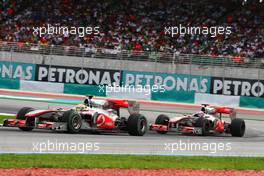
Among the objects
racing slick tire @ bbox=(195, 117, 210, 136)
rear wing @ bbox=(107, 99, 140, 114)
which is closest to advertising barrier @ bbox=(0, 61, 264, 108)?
racing slick tire @ bbox=(195, 117, 210, 136)

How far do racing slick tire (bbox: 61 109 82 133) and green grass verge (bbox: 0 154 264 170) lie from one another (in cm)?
Answer: 376

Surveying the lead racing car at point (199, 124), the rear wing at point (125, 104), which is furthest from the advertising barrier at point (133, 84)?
the rear wing at point (125, 104)

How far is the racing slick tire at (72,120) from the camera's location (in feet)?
62.8

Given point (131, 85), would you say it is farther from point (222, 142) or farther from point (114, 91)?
point (222, 142)

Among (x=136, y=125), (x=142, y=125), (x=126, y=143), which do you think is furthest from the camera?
(x=142, y=125)

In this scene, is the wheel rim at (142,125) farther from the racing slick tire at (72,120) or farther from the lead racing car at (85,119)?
the racing slick tire at (72,120)

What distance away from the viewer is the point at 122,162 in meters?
14.6

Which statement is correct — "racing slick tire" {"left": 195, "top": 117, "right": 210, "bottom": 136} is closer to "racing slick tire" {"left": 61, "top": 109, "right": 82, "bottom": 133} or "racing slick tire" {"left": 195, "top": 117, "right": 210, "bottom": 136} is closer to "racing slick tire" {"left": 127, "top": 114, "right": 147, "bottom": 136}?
"racing slick tire" {"left": 127, "top": 114, "right": 147, "bottom": 136}

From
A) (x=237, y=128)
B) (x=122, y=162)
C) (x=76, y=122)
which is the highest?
(x=76, y=122)

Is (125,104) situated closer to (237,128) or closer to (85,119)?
(85,119)

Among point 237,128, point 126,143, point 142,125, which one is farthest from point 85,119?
point 237,128

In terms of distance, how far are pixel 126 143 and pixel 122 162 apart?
4.08 meters

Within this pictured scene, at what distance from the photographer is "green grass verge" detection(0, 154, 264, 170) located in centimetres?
1355

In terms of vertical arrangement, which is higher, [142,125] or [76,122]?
[76,122]
